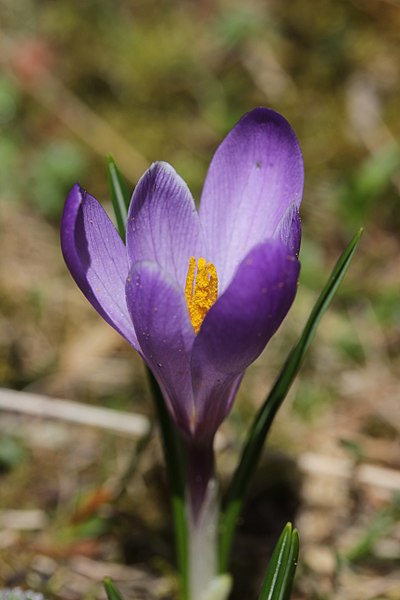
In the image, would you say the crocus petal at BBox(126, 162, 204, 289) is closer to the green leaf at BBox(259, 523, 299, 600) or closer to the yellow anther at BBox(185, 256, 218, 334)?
the yellow anther at BBox(185, 256, 218, 334)

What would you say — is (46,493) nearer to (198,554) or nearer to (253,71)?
(198,554)

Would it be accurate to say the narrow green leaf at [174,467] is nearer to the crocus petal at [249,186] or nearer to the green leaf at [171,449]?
the green leaf at [171,449]

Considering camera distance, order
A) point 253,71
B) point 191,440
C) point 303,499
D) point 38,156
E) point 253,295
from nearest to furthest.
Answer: point 253,295 < point 191,440 < point 303,499 < point 38,156 < point 253,71

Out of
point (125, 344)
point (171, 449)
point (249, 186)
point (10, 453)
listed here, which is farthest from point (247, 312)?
point (125, 344)

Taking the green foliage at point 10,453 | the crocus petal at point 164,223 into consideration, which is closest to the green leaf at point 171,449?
the crocus petal at point 164,223

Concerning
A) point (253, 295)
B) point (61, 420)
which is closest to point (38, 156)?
point (61, 420)

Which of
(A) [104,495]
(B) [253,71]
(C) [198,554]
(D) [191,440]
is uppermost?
(B) [253,71]
